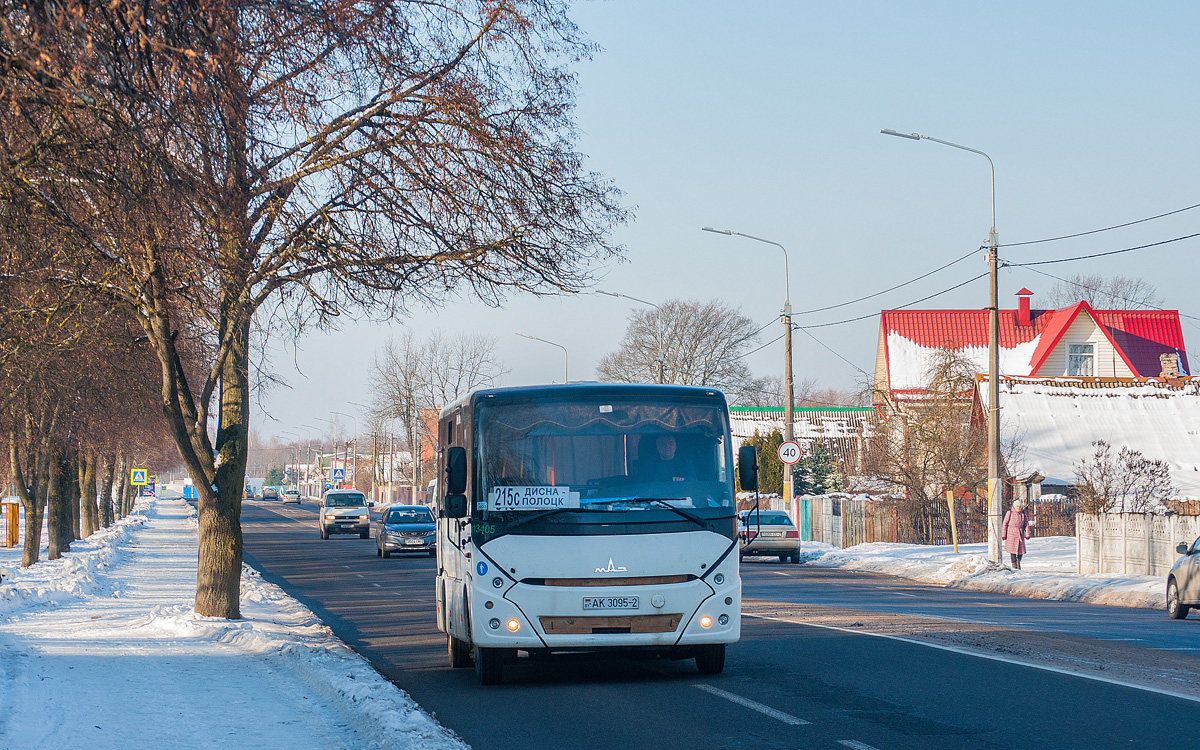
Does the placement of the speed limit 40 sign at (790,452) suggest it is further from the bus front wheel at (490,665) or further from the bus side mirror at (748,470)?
the bus front wheel at (490,665)

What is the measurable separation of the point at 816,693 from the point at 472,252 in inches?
247

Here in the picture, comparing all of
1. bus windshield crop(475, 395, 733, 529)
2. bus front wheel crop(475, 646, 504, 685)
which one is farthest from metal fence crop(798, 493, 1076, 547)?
bus front wheel crop(475, 646, 504, 685)

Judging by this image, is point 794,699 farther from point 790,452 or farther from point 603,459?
point 790,452

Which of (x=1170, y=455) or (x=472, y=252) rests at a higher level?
(x=472, y=252)

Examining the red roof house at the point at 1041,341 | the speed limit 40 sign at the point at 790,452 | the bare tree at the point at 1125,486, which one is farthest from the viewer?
the red roof house at the point at 1041,341

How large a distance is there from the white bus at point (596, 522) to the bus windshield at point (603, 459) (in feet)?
0.04

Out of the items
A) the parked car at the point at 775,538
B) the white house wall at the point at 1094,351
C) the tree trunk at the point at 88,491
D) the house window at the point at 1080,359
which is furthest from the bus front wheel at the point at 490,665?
the house window at the point at 1080,359

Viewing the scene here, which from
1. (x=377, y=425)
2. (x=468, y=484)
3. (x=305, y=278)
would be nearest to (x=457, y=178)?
(x=305, y=278)

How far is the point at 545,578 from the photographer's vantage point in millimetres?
10523

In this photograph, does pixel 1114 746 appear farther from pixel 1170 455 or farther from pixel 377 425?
pixel 377 425

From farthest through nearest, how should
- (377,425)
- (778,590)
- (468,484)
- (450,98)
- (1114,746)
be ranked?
(377,425), (778,590), (450,98), (468,484), (1114,746)

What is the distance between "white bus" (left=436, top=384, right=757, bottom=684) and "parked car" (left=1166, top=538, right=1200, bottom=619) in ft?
33.2

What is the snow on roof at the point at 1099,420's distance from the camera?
4009 centimetres

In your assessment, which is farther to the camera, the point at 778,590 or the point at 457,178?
the point at 778,590
